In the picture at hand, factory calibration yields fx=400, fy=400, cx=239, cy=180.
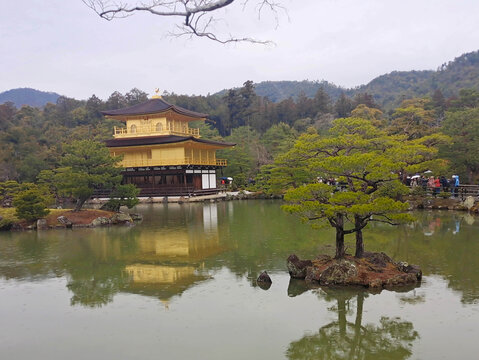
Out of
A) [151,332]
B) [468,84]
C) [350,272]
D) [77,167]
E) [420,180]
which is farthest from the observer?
[468,84]

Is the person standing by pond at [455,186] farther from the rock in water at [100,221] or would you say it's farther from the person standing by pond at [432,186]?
the rock in water at [100,221]

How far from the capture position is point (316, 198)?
7.74 metres

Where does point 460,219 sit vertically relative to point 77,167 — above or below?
below

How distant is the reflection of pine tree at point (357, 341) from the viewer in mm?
4754

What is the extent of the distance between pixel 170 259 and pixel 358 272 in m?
4.29

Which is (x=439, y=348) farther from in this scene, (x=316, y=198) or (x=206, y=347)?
(x=316, y=198)

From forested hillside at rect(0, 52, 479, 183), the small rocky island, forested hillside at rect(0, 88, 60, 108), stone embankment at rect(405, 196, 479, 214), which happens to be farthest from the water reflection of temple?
forested hillside at rect(0, 88, 60, 108)

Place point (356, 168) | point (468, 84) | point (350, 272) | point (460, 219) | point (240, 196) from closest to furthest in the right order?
point (350, 272) < point (356, 168) < point (460, 219) < point (240, 196) < point (468, 84)

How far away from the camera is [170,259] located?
927 centimetres

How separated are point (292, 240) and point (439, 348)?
6384 mm

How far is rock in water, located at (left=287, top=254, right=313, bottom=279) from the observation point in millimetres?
7520

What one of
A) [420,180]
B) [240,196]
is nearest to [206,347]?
[420,180]

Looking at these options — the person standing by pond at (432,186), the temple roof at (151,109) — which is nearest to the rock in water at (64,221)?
the person standing by pond at (432,186)

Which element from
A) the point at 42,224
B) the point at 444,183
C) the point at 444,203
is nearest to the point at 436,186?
the point at 444,183
